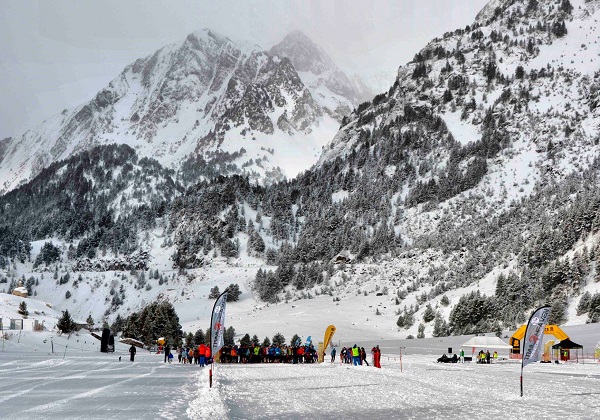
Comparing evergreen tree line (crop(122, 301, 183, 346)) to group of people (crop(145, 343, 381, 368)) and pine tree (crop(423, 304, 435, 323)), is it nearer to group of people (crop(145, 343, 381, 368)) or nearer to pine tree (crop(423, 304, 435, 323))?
→ pine tree (crop(423, 304, 435, 323))

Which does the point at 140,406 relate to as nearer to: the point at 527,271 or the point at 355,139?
the point at 527,271

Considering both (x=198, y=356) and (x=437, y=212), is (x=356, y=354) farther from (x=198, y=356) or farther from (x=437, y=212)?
(x=437, y=212)

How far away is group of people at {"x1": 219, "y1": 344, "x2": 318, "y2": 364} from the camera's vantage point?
146 feet

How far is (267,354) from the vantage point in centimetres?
4634

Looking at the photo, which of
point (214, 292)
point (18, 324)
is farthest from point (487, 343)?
point (214, 292)

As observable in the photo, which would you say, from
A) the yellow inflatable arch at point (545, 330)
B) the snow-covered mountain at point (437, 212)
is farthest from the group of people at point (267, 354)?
the snow-covered mountain at point (437, 212)

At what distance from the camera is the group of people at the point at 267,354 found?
44.4 metres

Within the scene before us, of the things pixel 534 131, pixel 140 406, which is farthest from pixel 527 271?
pixel 140 406

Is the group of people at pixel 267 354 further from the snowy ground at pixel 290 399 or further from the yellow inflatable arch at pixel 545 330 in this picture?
the snowy ground at pixel 290 399

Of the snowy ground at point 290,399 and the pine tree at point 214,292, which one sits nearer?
the snowy ground at point 290,399

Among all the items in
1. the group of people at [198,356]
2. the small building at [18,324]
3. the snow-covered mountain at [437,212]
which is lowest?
the group of people at [198,356]

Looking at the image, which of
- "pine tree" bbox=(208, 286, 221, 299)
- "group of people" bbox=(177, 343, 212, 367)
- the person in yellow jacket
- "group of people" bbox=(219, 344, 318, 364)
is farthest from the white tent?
"pine tree" bbox=(208, 286, 221, 299)

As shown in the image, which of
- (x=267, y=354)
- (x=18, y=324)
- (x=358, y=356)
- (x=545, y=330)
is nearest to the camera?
(x=358, y=356)

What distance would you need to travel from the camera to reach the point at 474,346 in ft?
→ 183
